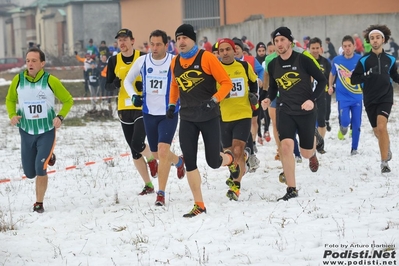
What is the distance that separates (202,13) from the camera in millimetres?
45094

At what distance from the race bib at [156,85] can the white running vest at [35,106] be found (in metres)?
1.23

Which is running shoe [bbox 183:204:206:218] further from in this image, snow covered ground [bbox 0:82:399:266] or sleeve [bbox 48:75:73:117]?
sleeve [bbox 48:75:73:117]

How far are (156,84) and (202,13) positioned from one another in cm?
3630

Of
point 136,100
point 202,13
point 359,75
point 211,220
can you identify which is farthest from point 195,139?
point 202,13

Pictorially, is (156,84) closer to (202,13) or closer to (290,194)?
(290,194)

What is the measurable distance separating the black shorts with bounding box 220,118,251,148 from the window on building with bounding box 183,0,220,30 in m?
35.3

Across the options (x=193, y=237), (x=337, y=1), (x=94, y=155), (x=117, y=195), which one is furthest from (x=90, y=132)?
(x=337, y=1)

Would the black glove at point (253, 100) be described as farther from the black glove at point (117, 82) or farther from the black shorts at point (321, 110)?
the black shorts at point (321, 110)

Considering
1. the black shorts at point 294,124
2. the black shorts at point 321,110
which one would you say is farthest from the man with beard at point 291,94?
the black shorts at point 321,110

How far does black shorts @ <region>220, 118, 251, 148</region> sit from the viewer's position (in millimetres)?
9766

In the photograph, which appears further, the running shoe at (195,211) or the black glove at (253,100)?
the black glove at (253,100)

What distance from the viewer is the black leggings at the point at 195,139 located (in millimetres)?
8438

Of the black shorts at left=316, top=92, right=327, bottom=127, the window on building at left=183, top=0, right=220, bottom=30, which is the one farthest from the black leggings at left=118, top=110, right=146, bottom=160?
the window on building at left=183, top=0, right=220, bottom=30

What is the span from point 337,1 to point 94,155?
29566 millimetres
